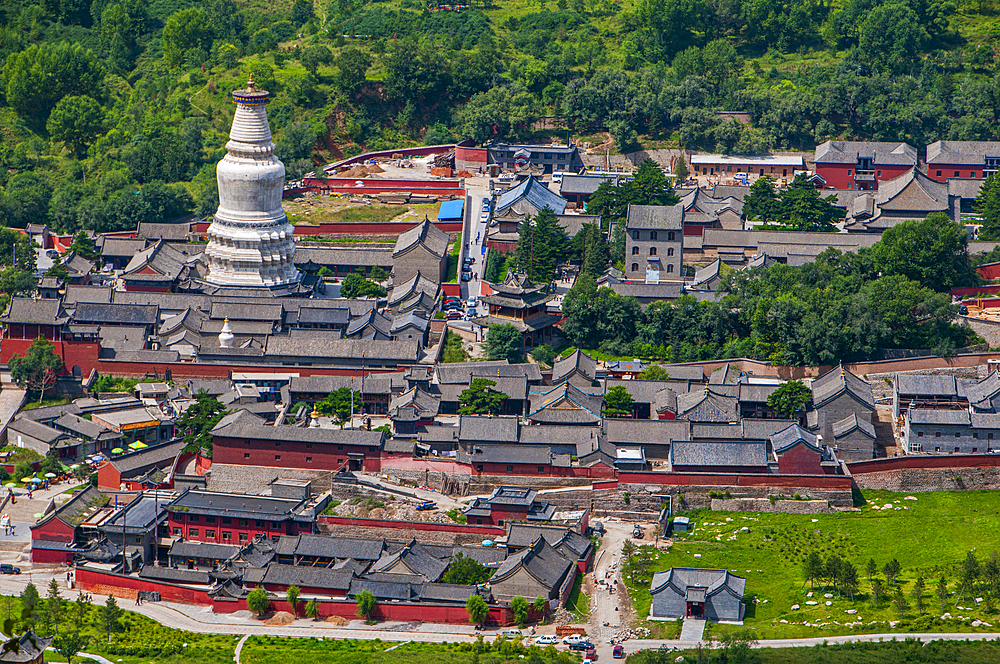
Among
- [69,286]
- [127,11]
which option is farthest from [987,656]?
[127,11]

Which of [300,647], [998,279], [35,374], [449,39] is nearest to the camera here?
[300,647]

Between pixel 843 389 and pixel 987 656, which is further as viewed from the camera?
pixel 843 389

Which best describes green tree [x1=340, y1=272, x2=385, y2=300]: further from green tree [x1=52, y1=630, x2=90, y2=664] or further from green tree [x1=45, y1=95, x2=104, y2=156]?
green tree [x1=45, y1=95, x2=104, y2=156]

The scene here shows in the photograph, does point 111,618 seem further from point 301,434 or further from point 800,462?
point 800,462

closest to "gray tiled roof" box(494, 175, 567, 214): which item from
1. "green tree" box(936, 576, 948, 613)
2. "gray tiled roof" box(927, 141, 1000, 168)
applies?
"gray tiled roof" box(927, 141, 1000, 168)

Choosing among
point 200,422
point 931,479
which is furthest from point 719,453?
point 200,422

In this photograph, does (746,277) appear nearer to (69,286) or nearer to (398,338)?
(398,338)
